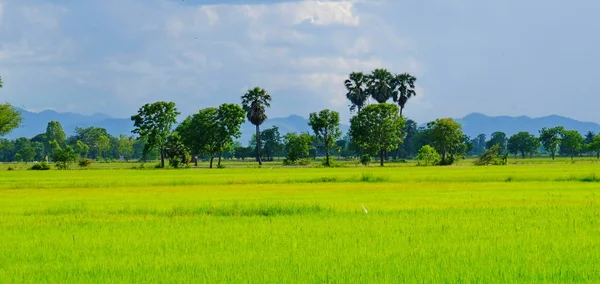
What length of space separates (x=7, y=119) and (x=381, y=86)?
6555 cm

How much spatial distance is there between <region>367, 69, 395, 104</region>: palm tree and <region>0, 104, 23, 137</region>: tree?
6308 cm

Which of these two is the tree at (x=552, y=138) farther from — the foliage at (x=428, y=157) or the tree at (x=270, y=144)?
the tree at (x=270, y=144)

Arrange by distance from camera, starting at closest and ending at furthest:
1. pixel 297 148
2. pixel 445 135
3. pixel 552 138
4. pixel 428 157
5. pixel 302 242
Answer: pixel 302 242 → pixel 428 157 → pixel 297 148 → pixel 445 135 → pixel 552 138

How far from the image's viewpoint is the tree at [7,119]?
270 feet

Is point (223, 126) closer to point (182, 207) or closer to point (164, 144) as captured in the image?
point (164, 144)

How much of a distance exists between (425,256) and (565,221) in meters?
8.03

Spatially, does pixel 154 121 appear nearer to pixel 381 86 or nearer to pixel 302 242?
pixel 381 86

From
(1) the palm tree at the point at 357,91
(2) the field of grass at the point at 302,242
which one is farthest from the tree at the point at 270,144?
(2) the field of grass at the point at 302,242

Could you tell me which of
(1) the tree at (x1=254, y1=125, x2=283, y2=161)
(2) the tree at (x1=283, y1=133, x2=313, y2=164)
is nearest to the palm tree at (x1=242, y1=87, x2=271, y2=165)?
(2) the tree at (x1=283, y1=133, x2=313, y2=164)

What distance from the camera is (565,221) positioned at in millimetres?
20172

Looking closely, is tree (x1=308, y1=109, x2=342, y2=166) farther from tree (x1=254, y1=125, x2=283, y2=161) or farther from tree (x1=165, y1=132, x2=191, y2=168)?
tree (x1=254, y1=125, x2=283, y2=161)

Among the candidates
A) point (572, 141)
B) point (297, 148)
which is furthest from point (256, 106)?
point (572, 141)

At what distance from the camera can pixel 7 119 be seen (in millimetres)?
82562

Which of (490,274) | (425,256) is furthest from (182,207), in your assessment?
(490,274)
